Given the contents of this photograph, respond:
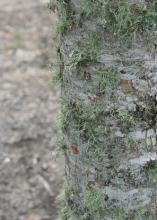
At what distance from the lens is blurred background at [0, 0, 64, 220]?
→ 143 inches

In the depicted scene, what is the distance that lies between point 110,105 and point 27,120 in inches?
98.3

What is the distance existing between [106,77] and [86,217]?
2.21 ft

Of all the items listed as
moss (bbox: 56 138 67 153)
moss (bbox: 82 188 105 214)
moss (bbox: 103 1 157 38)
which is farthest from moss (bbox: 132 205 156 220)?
moss (bbox: 103 1 157 38)

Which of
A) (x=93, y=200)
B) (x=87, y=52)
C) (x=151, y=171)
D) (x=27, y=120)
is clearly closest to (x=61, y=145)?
(x=93, y=200)

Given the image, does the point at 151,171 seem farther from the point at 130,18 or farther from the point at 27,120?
the point at 27,120

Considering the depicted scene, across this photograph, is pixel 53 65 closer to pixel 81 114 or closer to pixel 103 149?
pixel 81 114

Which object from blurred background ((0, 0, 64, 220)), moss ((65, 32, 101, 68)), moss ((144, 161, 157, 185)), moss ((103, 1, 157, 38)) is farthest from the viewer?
blurred background ((0, 0, 64, 220))

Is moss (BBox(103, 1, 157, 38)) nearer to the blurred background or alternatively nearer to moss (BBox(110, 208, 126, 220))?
moss (BBox(110, 208, 126, 220))

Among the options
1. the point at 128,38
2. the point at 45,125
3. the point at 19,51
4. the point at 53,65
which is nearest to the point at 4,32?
the point at 19,51

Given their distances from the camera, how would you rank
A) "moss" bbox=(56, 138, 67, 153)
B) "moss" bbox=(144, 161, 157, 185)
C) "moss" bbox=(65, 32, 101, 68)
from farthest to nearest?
"moss" bbox=(56, 138, 67, 153) → "moss" bbox=(144, 161, 157, 185) → "moss" bbox=(65, 32, 101, 68)


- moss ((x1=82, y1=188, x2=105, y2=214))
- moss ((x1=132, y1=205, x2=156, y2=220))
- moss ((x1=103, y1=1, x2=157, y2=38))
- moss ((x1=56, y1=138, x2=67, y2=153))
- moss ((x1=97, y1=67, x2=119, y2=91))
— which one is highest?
moss ((x1=103, y1=1, x2=157, y2=38))

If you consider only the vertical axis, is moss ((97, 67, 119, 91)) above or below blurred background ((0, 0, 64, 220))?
above

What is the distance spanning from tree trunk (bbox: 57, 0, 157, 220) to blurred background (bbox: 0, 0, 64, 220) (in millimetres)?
891

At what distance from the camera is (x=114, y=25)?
1.76 metres
